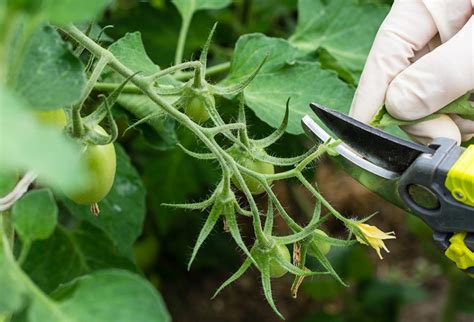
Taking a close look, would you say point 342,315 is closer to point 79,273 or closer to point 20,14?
point 79,273

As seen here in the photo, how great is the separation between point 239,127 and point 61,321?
26cm

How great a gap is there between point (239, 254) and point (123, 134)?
1.00 m

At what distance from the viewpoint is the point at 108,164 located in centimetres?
72

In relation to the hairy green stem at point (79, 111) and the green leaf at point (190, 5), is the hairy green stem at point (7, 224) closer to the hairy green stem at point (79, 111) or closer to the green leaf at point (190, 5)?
the hairy green stem at point (79, 111)

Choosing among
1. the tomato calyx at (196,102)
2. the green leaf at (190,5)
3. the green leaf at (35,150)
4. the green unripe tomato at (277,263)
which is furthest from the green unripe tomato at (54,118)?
the green leaf at (190,5)

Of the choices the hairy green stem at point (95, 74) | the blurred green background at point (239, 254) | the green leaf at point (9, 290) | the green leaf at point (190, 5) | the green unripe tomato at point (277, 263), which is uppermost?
the hairy green stem at point (95, 74)

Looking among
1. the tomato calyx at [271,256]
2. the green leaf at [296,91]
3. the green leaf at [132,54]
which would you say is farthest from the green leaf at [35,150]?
the green leaf at [296,91]

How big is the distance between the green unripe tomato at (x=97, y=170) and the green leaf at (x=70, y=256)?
347 millimetres

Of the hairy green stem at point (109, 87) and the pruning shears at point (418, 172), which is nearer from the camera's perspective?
the pruning shears at point (418, 172)

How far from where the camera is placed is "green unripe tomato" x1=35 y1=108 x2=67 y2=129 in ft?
2.29

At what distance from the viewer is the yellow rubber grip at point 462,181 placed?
745 millimetres

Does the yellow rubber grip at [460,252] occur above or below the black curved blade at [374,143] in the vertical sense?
below

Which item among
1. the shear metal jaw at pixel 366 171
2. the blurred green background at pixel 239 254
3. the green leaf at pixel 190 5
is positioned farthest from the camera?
the blurred green background at pixel 239 254

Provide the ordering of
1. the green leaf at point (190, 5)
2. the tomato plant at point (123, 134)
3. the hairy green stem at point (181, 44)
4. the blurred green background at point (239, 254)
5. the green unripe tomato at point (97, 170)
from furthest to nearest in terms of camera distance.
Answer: the blurred green background at point (239, 254), the green leaf at point (190, 5), the hairy green stem at point (181, 44), the green unripe tomato at point (97, 170), the tomato plant at point (123, 134)
